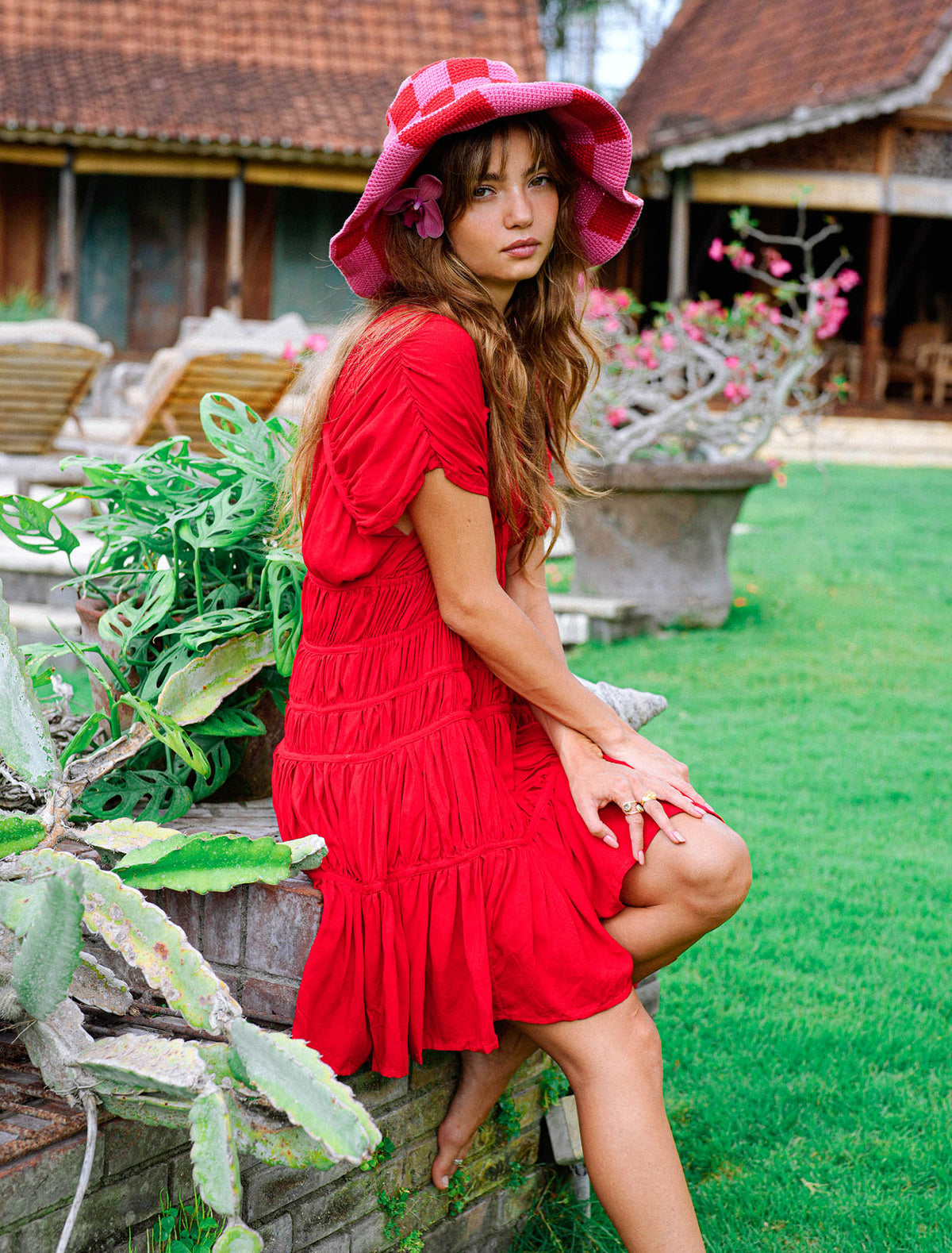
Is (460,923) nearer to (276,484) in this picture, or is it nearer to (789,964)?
(276,484)

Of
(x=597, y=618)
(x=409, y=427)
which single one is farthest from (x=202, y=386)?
(x=409, y=427)

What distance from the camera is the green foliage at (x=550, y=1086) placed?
236cm

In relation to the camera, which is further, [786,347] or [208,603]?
[786,347]

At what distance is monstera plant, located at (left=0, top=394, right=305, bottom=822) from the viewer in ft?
7.61

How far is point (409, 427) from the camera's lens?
1968mm

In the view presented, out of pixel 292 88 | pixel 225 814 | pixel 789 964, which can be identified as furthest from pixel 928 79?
pixel 225 814

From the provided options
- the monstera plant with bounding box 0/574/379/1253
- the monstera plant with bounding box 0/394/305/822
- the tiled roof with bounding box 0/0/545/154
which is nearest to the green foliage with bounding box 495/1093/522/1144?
the monstera plant with bounding box 0/574/379/1253

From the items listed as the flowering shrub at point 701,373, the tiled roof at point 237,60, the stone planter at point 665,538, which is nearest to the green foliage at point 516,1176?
the stone planter at point 665,538

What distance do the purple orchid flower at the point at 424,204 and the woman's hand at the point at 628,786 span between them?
0.83 meters

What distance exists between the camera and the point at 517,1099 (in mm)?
2285

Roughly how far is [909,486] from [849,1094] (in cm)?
1132

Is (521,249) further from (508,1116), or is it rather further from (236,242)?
(236,242)

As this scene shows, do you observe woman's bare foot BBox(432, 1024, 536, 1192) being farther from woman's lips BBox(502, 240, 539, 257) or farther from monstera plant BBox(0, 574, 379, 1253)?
woman's lips BBox(502, 240, 539, 257)

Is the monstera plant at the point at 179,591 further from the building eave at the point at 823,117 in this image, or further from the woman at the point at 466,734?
the building eave at the point at 823,117
